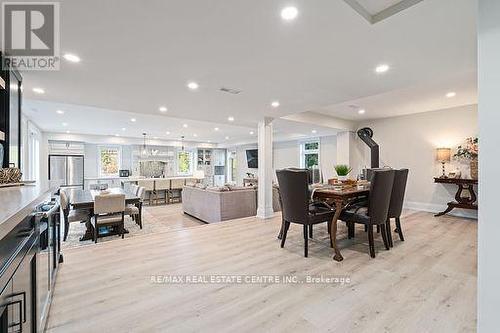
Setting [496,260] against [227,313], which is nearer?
[496,260]

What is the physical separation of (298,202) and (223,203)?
2479 millimetres

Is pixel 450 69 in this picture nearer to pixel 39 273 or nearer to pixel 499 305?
pixel 499 305

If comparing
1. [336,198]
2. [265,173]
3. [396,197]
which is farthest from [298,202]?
[265,173]

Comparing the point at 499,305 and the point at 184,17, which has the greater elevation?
the point at 184,17

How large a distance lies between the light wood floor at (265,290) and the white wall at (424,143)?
2.39 m

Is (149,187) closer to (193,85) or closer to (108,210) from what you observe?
(108,210)

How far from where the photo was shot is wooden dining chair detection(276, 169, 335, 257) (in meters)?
2.97

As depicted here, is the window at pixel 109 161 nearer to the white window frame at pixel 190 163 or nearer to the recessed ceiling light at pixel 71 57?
the white window frame at pixel 190 163

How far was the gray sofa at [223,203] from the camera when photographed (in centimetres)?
523

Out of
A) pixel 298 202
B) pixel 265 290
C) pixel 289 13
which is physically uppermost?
pixel 289 13

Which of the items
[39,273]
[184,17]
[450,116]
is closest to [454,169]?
[450,116]

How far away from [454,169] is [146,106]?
21.8 feet

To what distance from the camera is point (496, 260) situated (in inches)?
51.7

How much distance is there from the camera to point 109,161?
10.3 m
